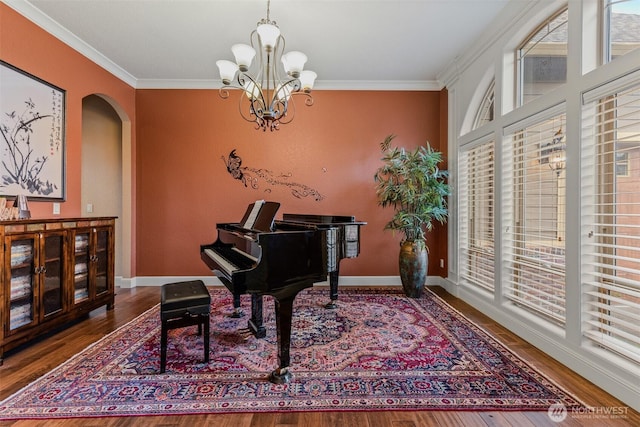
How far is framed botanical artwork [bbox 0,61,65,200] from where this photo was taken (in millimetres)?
2475

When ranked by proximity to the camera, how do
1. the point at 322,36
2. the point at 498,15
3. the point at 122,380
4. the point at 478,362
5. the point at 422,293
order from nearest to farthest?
the point at 122,380
the point at 478,362
the point at 498,15
the point at 322,36
the point at 422,293

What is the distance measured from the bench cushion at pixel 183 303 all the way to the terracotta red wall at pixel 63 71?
6.15ft

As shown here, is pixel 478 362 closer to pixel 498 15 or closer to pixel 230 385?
pixel 230 385

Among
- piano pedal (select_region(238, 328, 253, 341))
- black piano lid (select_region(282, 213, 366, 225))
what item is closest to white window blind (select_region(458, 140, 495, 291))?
black piano lid (select_region(282, 213, 366, 225))

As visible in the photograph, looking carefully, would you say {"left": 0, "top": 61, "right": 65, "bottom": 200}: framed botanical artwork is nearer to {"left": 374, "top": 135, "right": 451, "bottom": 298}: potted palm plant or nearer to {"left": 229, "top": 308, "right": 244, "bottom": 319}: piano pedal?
{"left": 229, "top": 308, "right": 244, "bottom": 319}: piano pedal

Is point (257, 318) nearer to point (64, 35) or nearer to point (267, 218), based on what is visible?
point (267, 218)

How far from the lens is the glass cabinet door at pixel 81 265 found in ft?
9.32

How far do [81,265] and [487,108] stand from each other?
4.85m

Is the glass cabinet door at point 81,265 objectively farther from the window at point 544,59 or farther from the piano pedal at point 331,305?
the window at point 544,59

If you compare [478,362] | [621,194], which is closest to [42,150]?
[478,362]

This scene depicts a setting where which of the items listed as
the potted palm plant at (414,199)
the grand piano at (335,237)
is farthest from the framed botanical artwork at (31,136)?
the potted palm plant at (414,199)

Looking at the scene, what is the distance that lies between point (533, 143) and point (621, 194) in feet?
2.73

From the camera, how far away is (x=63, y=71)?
10.1 ft

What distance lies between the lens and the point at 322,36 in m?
3.09
